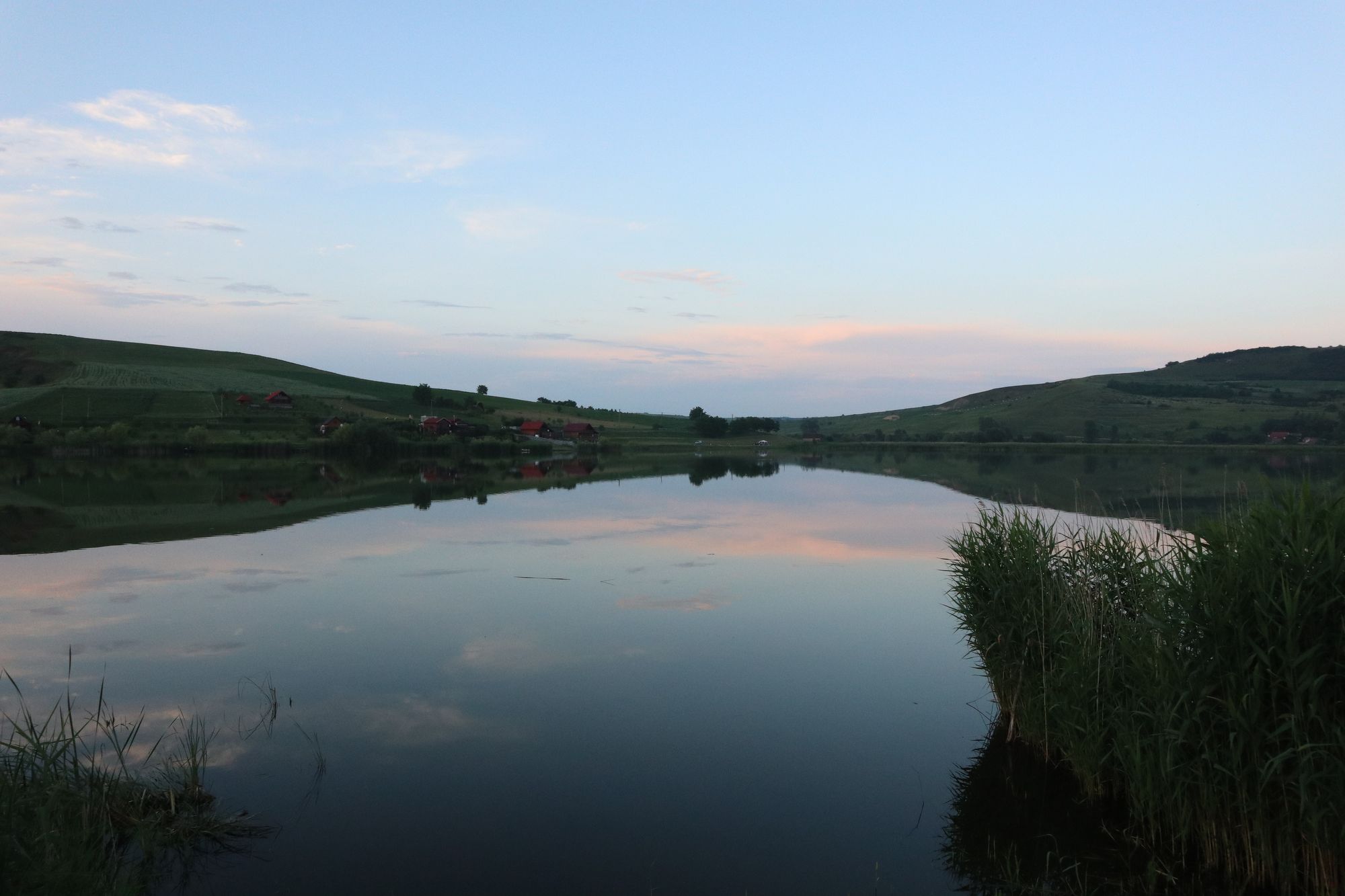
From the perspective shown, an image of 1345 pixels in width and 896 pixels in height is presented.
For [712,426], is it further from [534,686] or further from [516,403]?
[534,686]

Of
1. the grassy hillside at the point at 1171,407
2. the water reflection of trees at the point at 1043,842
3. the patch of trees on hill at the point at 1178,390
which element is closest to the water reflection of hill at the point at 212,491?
the water reflection of trees at the point at 1043,842

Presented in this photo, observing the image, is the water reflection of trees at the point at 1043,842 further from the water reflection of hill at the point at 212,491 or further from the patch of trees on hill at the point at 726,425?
the patch of trees on hill at the point at 726,425

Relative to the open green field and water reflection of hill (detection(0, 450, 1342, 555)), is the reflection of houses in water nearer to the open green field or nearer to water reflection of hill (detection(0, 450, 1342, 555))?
water reflection of hill (detection(0, 450, 1342, 555))

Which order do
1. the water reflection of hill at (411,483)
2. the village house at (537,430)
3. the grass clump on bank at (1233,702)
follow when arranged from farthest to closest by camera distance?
the village house at (537,430) → the water reflection of hill at (411,483) → the grass clump on bank at (1233,702)

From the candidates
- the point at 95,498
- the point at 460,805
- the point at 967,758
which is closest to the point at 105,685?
the point at 460,805

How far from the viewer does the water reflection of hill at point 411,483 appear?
31.0 meters

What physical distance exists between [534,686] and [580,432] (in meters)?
103

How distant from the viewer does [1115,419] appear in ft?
409

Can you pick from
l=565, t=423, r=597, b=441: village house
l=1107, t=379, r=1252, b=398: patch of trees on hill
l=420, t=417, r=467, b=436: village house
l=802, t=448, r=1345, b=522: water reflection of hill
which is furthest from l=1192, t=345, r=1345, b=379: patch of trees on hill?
l=420, t=417, r=467, b=436: village house

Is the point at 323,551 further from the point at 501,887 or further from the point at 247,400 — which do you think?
the point at 247,400

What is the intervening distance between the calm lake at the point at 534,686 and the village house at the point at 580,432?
8122 centimetres

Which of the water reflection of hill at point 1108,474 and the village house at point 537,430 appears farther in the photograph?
the village house at point 537,430

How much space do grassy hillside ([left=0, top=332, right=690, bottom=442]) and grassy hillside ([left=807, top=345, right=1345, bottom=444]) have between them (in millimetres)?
52856

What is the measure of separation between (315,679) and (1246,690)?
40.1ft
